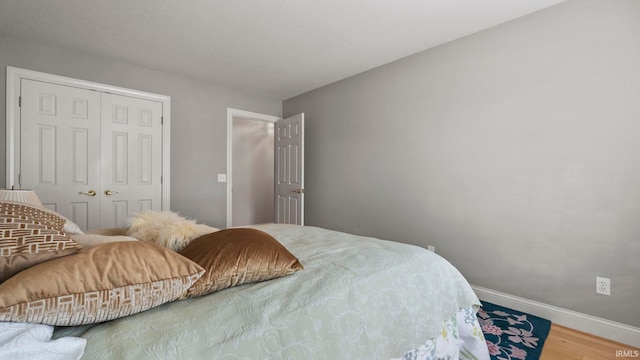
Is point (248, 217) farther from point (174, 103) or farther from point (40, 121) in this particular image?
point (40, 121)

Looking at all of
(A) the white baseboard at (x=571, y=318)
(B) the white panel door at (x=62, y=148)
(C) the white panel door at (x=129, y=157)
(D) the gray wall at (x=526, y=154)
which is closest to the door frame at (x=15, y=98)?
(B) the white panel door at (x=62, y=148)

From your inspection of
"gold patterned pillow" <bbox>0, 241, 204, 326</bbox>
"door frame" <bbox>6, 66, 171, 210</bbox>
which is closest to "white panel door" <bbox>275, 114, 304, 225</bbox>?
"door frame" <bbox>6, 66, 171, 210</bbox>

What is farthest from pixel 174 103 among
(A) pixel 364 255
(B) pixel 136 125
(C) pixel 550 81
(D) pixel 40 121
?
(C) pixel 550 81

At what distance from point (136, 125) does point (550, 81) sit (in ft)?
14.0

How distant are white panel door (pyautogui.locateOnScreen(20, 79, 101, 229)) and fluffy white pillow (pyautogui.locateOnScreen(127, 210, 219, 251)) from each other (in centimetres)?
210

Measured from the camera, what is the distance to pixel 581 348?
187 centimetres

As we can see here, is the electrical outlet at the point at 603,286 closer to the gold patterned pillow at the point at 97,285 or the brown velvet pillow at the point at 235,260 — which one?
the brown velvet pillow at the point at 235,260

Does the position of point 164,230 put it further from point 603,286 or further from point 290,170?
point 290,170

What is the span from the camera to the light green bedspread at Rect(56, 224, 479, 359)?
A: 0.75 metres

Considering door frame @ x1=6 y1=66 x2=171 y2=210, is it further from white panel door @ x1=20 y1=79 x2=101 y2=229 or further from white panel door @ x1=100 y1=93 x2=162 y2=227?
white panel door @ x1=100 y1=93 x2=162 y2=227

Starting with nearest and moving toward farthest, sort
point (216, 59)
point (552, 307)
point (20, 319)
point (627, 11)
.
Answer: point (20, 319), point (627, 11), point (552, 307), point (216, 59)

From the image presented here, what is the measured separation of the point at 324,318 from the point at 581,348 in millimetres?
2068

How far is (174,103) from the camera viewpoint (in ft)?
12.0

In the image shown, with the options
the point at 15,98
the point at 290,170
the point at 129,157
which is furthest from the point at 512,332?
the point at 15,98
